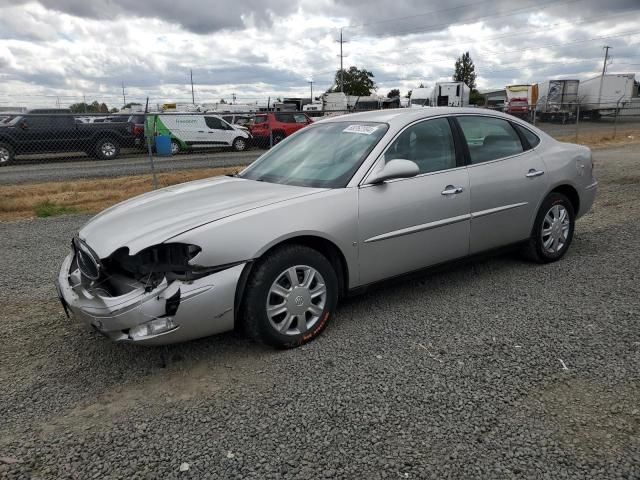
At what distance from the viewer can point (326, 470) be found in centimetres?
234

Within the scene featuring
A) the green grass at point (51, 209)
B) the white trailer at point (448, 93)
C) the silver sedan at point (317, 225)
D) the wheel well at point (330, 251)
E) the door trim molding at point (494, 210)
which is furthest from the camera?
the white trailer at point (448, 93)

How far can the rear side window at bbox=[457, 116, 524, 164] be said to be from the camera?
Result: 444 cm

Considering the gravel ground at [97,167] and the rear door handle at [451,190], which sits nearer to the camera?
the rear door handle at [451,190]

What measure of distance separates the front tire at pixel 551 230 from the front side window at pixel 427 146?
123 cm

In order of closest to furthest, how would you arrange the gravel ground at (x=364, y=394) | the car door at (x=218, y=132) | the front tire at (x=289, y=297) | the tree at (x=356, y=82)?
the gravel ground at (x=364, y=394) → the front tire at (x=289, y=297) → the car door at (x=218, y=132) → the tree at (x=356, y=82)

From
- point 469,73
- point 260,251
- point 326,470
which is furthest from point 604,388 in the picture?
point 469,73

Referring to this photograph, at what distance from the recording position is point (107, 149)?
17703 mm

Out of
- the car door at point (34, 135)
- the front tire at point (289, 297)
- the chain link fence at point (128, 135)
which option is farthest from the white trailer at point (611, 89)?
the front tire at point (289, 297)

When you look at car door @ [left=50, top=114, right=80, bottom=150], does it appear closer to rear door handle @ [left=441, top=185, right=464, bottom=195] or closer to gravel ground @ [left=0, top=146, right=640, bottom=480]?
gravel ground @ [left=0, top=146, right=640, bottom=480]

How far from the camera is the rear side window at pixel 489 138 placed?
4.44 m


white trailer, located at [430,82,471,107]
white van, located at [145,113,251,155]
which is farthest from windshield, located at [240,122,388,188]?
white trailer, located at [430,82,471,107]

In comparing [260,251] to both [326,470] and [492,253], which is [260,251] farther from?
[492,253]

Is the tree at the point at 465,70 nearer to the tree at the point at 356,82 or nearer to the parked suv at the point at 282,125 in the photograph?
the tree at the point at 356,82

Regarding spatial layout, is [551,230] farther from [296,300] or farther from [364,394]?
[364,394]
